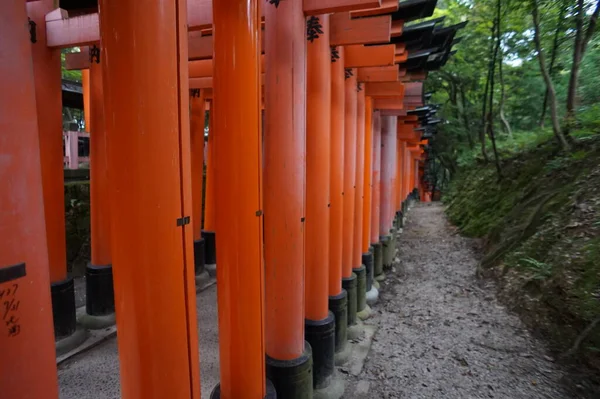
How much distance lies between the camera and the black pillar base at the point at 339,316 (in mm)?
4441

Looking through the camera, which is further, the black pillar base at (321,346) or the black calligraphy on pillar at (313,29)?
the black pillar base at (321,346)

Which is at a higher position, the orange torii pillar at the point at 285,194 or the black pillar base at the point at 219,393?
the orange torii pillar at the point at 285,194

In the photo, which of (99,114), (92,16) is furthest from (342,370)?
(92,16)

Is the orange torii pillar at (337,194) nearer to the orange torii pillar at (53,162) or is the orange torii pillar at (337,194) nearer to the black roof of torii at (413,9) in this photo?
the black roof of torii at (413,9)

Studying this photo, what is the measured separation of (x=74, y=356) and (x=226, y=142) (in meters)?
3.20

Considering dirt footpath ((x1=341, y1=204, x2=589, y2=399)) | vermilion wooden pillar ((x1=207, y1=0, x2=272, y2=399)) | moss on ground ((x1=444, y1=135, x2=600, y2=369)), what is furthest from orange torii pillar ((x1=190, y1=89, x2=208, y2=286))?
moss on ground ((x1=444, y1=135, x2=600, y2=369))

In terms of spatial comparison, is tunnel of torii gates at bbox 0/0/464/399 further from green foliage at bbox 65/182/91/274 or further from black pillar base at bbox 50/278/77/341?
green foliage at bbox 65/182/91/274

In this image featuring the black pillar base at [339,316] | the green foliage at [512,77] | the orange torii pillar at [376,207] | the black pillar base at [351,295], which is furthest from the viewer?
the green foliage at [512,77]

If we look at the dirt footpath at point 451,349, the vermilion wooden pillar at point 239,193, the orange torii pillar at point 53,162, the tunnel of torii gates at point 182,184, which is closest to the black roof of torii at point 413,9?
the tunnel of torii gates at point 182,184

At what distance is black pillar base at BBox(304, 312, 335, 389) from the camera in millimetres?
3791

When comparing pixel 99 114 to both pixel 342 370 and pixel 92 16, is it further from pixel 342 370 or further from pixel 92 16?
pixel 342 370

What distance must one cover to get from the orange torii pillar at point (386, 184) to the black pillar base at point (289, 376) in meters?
5.75

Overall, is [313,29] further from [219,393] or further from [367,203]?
[367,203]

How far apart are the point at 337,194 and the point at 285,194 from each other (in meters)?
1.64
